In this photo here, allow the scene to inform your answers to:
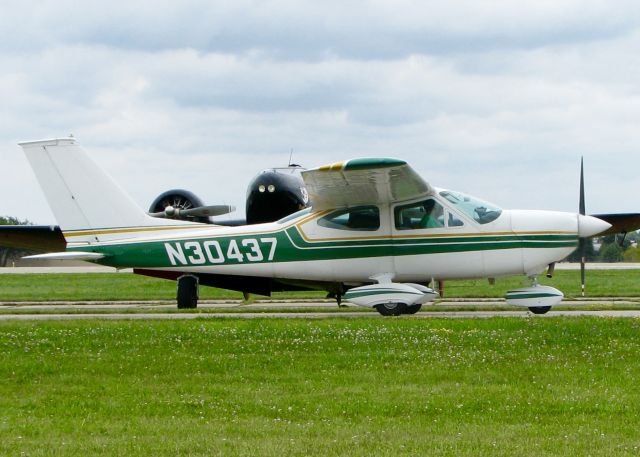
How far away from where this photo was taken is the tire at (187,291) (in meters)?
20.2

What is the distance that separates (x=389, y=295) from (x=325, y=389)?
858 centimetres

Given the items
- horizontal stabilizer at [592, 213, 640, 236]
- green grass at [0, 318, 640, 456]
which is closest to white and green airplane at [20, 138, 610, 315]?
horizontal stabilizer at [592, 213, 640, 236]

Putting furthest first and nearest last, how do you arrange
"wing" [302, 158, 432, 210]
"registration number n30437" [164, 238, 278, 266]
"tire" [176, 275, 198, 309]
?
"tire" [176, 275, 198, 309]
"registration number n30437" [164, 238, 278, 266]
"wing" [302, 158, 432, 210]

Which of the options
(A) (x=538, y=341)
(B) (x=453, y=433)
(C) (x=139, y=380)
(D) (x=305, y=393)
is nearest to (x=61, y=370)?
(C) (x=139, y=380)

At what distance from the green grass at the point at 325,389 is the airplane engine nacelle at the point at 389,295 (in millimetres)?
3098

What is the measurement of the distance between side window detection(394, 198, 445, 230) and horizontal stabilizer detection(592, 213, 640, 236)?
13.4 feet

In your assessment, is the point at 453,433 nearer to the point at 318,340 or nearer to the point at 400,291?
the point at 318,340

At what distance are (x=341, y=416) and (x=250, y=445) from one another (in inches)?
50.1

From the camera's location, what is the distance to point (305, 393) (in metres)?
9.49

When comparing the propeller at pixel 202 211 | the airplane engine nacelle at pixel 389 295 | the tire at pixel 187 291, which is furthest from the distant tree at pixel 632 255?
the airplane engine nacelle at pixel 389 295

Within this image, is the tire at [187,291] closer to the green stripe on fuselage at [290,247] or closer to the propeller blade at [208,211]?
the green stripe on fuselage at [290,247]

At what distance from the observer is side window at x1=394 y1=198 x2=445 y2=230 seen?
1866 centimetres

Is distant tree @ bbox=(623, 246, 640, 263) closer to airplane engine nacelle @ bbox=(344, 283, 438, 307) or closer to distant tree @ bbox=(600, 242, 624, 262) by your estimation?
distant tree @ bbox=(600, 242, 624, 262)

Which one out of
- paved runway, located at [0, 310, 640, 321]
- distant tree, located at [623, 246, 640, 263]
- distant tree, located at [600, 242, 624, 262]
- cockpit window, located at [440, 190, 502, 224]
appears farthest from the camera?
distant tree, located at [600, 242, 624, 262]
